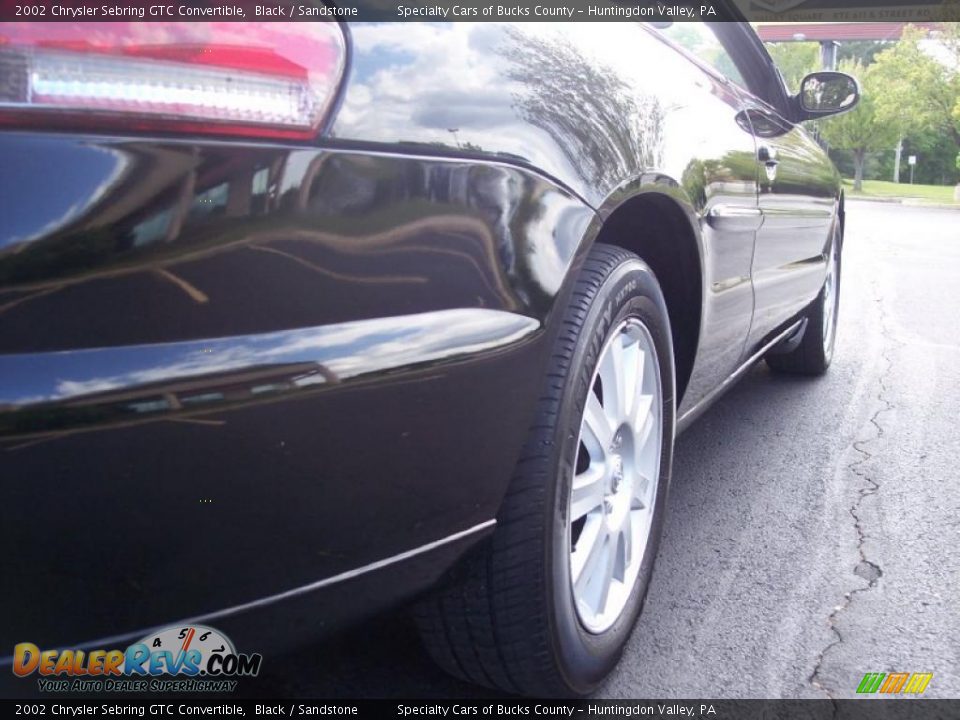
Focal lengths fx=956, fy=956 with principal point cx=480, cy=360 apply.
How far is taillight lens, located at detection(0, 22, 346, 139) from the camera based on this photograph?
107 centimetres

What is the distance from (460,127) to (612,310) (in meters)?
0.56

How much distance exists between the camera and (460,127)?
1404 mm

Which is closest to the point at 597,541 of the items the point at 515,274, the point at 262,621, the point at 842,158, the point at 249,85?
the point at 515,274

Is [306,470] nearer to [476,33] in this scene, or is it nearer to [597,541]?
[476,33]

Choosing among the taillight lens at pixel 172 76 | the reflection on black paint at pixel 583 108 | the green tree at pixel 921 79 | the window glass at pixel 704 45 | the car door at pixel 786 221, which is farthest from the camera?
the green tree at pixel 921 79

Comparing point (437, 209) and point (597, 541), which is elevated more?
point (437, 209)

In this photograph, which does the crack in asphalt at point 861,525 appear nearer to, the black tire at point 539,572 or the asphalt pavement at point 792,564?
the asphalt pavement at point 792,564

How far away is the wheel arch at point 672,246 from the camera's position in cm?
207

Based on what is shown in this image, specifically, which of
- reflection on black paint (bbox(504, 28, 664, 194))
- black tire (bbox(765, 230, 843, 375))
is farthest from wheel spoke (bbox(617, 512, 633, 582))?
black tire (bbox(765, 230, 843, 375))

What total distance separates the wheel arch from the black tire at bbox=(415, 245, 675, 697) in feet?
0.90

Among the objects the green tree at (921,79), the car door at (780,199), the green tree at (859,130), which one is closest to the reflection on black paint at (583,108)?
the car door at (780,199)

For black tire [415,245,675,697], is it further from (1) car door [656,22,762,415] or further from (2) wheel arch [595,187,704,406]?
(1) car door [656,22,762,415]

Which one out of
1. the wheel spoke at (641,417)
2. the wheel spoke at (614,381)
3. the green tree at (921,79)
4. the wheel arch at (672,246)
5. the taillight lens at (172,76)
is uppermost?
the green tree at (921,79)

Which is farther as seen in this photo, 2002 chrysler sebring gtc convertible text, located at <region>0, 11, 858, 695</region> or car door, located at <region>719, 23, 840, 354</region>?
car door, located at <region>719, 23, 840, 354</region>
